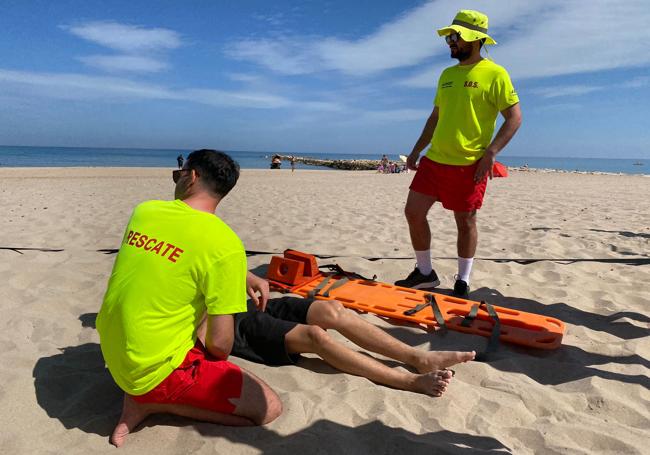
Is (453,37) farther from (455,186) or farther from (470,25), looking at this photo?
(455,186)

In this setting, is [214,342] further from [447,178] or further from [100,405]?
[447,178]

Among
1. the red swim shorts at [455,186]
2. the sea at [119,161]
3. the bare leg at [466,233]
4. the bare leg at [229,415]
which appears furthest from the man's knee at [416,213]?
the sea at [119,161]

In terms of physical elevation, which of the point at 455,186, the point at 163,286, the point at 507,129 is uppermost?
the point at 507,129

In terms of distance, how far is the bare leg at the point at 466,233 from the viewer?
388 centimetres

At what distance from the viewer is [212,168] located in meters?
2.09

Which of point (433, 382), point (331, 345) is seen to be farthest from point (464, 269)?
point (331, 345)

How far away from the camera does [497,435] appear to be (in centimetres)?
206

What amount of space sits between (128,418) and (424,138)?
327cm

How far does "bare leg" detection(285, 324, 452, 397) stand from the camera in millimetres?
2338

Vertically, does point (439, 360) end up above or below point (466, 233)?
below

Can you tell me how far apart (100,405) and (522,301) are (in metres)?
3.07

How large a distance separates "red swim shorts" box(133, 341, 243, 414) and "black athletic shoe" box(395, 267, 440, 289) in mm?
2285

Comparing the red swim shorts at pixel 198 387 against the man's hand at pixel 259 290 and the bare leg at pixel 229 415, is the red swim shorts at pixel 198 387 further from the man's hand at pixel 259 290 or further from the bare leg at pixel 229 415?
the man's hand at pixel 259 290

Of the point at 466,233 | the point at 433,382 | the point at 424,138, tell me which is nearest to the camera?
the point at 433,382
